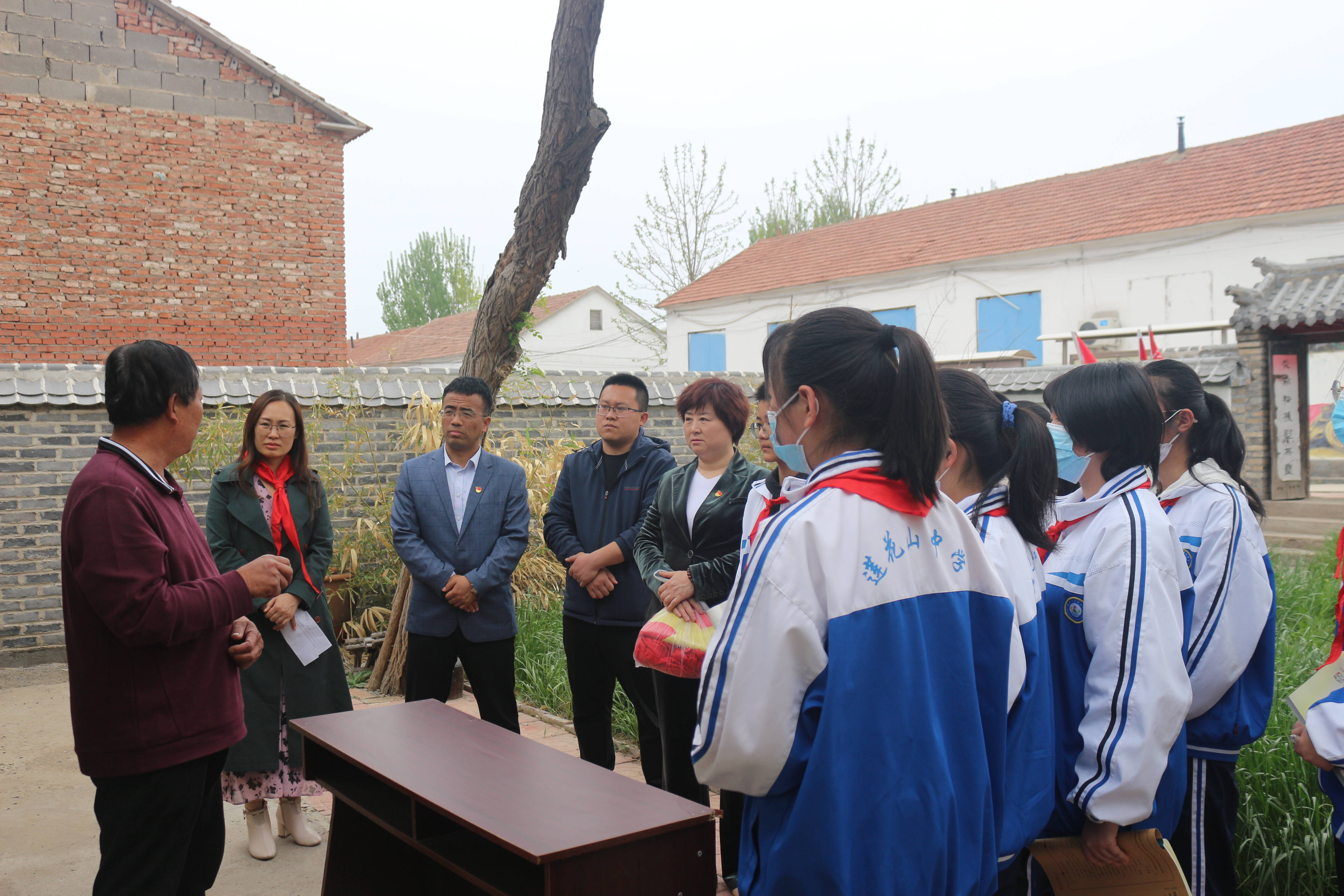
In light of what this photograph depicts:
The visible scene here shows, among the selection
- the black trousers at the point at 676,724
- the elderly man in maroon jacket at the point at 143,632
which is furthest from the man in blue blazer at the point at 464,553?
the elderly man in maroon jacket at the point at 143,632

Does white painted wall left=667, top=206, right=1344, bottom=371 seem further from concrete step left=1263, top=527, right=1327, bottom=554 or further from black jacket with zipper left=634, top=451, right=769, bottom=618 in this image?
black jacket with zipper left=634, top=451, right=769, bottom=618

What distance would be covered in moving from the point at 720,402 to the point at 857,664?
2216 mm

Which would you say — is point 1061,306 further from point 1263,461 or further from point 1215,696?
point 1215,696

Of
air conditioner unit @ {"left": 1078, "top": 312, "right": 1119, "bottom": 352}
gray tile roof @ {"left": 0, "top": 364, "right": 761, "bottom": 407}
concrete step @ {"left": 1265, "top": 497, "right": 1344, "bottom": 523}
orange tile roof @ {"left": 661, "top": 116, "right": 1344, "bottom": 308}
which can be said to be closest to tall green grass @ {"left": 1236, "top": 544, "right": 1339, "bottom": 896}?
gray tile roof @ {"left": 0, "top": 364, "right": 761, "bottom": 407}

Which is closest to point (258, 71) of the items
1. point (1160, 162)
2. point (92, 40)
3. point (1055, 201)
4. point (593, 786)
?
point (92, 40)

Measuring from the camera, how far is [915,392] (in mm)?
1544

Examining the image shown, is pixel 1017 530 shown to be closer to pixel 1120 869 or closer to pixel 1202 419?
pixel 1120 869

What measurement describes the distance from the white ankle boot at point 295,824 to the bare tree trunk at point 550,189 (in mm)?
2435

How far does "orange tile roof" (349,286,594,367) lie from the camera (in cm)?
3100

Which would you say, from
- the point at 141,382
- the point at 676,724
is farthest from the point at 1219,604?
the point at 141,382

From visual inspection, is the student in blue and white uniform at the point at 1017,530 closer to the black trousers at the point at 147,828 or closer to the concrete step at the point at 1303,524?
the black trousers at the point at 147,828

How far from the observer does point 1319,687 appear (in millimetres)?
2176

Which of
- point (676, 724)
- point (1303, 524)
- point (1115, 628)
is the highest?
point (1115, 628)

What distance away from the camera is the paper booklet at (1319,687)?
2135 millimetres
